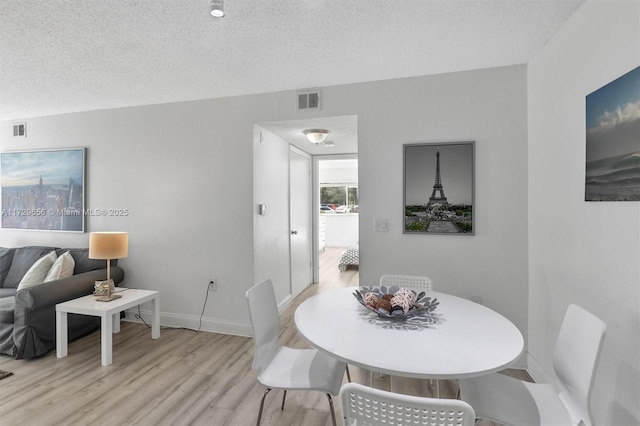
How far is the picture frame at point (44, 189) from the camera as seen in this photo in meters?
3.99

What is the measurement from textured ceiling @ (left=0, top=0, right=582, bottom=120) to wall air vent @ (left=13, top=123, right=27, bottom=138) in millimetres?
1153

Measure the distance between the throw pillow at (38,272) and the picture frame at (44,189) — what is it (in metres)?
0.57

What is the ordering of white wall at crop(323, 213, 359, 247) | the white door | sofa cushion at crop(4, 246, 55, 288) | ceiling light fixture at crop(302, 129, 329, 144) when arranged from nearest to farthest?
ceiling light fixture at crop(302, 129, 329, 144), sofa cushion at crop(4, 246, 55, 288), the white door, white wall at crop(323, 213, 359, 247)

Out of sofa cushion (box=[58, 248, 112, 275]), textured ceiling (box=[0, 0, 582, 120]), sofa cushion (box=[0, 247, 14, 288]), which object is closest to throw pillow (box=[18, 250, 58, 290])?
sofa cushion (box=[58, 248, 112, 275])

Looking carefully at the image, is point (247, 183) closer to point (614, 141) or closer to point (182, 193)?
point (182, 193)

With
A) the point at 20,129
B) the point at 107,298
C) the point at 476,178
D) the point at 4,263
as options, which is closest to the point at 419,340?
the point at 476,178

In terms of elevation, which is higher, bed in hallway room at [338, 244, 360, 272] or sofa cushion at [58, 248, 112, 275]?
sofa cushion at [58, 248, 112, 275]

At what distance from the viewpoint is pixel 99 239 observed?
3.07m

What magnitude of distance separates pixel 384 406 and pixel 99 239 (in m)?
3.07

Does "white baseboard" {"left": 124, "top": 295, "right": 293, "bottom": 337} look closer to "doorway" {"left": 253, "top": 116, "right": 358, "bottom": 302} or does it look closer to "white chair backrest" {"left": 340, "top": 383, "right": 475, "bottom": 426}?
"doorway" {"left": 253, "top": 116, "right": 358, "bottom": 302}

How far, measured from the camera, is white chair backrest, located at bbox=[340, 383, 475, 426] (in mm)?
925

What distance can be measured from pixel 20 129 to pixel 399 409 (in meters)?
5.51

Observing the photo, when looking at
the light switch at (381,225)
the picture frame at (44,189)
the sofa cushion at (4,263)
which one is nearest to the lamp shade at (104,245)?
the picture frame at (44,189)

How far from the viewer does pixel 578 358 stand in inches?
55.2
